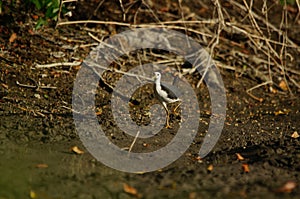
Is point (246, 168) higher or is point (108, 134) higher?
point (246, 168)

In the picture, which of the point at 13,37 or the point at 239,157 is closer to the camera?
the point at 239,157

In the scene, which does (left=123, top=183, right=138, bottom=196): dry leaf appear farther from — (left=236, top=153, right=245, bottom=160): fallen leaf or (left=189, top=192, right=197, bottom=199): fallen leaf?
(left=236, top=153, right=245, bottom=160): fallen leaf

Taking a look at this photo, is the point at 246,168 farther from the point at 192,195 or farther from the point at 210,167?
the point at 192,195

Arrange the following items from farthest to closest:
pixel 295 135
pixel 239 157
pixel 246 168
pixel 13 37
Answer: pixel 13 37 < pixel 295 135 < pixel 239 157 < pixel 246 168

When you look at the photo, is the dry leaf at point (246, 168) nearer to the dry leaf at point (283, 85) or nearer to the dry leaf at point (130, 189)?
the dry leaf at point (130, 189)

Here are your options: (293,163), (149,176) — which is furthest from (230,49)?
(149,176)

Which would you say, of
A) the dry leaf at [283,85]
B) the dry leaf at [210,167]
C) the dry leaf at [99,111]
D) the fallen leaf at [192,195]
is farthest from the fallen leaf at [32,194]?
the dry leaf at [283,85]

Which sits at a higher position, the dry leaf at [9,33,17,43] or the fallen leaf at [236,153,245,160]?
the dry leaf at [9,33,17,43]

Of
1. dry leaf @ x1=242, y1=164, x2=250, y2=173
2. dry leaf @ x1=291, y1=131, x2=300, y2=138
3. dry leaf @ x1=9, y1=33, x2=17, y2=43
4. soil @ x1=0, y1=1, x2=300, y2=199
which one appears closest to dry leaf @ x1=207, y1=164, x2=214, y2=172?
soil @ x1=0, y1=1, x2=300, y2=199

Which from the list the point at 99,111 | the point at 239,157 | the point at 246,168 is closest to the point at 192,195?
the point at 246,168
